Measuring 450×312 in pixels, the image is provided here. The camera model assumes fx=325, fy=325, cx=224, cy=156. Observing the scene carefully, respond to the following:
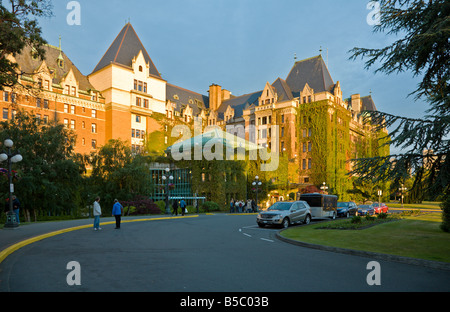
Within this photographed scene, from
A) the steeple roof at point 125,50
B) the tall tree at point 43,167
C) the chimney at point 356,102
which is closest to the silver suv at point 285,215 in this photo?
the tall tree at point 43,167

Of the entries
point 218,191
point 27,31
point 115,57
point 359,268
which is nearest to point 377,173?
point 359,268

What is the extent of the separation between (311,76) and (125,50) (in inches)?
1479

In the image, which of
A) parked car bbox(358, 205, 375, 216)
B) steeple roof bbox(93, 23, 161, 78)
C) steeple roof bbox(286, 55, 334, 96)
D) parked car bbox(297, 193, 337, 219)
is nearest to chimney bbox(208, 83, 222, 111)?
steeple roof bbox(286, 55, 334, 96)

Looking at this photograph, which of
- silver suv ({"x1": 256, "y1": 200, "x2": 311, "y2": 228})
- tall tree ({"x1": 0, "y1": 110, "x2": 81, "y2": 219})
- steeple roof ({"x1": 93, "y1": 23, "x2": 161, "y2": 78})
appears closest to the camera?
silver suv ({"x1": 256, "y1": 200, "x2": 311, "y2": 228})

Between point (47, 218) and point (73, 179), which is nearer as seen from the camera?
point (47, 218)

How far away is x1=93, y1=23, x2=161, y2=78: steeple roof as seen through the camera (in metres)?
59.2

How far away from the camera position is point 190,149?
153 ft

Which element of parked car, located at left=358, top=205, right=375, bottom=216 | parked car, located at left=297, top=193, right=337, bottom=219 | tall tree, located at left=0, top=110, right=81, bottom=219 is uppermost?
tall tree, located at left=0, top=110, right=81, bottom=219

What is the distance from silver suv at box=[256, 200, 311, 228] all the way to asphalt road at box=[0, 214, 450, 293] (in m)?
7.89

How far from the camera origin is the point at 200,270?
307 inches

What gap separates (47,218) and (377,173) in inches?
1077

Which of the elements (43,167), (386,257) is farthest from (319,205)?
(43,167)

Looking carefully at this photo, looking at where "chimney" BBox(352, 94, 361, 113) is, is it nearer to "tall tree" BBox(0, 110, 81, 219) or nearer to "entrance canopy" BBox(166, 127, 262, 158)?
"entrance canopy" BBox(166, 127, 262, 158)
